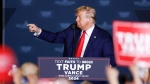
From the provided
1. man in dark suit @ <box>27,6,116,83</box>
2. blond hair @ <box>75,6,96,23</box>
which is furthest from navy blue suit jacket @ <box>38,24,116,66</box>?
blond hair @ <box>75,6,96,23</box>

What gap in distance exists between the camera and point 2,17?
13.3 feet

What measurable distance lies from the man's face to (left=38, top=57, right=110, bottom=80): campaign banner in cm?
35

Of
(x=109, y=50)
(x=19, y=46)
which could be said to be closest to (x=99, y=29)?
(x=109, y=50)

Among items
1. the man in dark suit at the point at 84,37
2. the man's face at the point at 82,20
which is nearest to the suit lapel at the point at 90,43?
the man in dark suit at the point at 84,37

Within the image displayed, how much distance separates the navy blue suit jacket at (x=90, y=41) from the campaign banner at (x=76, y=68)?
6 cm

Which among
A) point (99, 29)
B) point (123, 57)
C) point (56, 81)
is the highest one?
point (99, 29)

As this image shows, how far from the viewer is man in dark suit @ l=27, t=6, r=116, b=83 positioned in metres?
3.93

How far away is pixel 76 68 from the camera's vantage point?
391cm

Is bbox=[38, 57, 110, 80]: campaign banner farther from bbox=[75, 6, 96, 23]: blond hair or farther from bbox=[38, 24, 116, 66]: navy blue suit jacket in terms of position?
bbox=[75, 6, 96, 23]: blond hair

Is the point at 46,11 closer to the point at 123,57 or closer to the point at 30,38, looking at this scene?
the point at 30,38

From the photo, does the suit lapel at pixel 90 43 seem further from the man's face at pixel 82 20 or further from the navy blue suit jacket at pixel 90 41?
the man's face at pixel 82 20

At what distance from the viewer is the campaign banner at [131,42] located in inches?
154

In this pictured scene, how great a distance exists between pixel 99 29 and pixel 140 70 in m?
0.60

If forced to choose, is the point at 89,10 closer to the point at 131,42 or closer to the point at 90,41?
the point at 90,41
